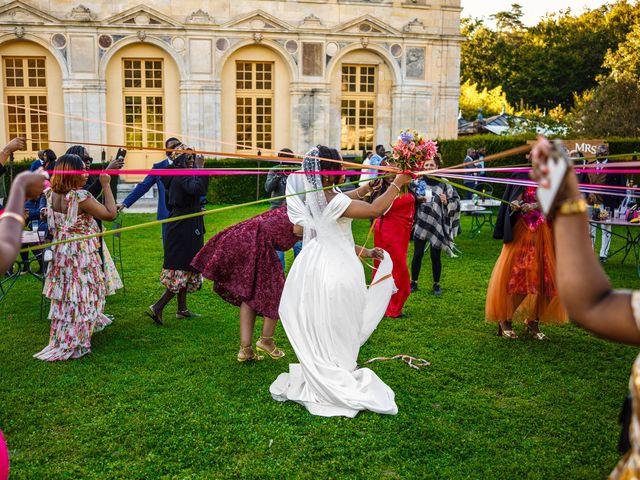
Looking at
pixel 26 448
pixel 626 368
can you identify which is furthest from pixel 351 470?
pixel 626 368

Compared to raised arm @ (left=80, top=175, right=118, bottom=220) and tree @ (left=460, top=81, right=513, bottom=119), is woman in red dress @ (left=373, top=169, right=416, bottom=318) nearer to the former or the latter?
raised arm @ (left=80, top=175, right=118, bottom=220)

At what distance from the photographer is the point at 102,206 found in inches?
244

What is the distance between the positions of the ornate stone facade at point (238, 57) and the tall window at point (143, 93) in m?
0.24

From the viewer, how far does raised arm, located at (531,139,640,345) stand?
188 centimetres

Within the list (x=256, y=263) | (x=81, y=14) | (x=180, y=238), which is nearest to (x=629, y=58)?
(x=81, y=14)

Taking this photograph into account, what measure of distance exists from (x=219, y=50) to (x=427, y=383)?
20.5 meters

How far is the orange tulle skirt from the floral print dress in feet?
14.3

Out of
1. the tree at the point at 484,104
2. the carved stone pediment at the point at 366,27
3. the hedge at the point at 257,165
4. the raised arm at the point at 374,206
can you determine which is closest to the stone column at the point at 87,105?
the hedge at the point at 257,165

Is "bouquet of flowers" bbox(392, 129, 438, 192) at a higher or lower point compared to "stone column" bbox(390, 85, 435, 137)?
lower

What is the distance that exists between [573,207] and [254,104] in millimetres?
24068

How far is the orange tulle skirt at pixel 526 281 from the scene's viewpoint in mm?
6680

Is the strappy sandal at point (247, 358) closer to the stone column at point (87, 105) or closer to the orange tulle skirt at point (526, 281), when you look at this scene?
the orange tulle skirt at point (526, 281)

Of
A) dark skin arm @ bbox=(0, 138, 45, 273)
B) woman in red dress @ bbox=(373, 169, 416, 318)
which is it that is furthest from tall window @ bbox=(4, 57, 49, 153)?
dark skin arm @ bbox=(0, 138, 45, 273)

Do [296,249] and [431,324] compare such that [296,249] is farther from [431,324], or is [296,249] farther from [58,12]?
[58,12]
